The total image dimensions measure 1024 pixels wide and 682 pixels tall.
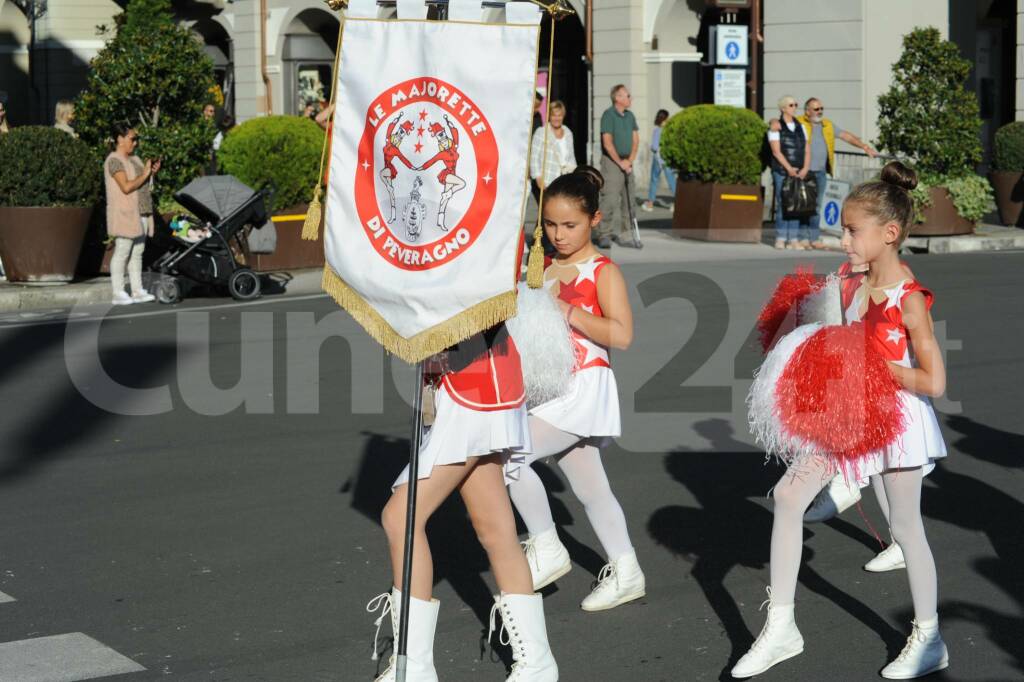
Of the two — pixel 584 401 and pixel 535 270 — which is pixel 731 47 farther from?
pixel 535 270

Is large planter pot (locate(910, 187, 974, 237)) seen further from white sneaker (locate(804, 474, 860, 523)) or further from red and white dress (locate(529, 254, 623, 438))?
red and white dress (locate(529, 254, 623, 438))

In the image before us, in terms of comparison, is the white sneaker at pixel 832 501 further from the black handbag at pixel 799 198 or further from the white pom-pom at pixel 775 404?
the black handbag at pixel 799 198

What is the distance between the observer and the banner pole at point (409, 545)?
4.32 m

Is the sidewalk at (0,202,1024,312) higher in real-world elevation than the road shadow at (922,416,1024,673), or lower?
higher

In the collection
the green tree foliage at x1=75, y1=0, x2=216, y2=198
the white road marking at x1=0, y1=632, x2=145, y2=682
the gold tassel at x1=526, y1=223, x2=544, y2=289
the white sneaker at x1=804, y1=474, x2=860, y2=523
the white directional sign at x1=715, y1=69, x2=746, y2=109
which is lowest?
the white road marking at x1=0, y1=632, x2=145, y2=682

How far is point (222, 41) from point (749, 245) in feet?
92.3

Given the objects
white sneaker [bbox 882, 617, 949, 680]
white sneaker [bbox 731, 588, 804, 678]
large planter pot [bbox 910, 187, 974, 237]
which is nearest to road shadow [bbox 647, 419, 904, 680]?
white sneaker [bbox 731, 588, 804, 678]

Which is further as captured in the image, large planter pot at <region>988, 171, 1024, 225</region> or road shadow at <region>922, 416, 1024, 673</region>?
large planter pot at <region>988, 171, 1024, 225</region>

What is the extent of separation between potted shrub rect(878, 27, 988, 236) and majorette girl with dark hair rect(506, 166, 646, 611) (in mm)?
14170

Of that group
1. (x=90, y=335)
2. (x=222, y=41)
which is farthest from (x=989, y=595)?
(x=222, y=41)

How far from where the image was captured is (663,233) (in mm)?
20641

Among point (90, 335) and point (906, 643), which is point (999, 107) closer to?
point (90, 335)

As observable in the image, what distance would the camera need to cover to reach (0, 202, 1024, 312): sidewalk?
586 inches

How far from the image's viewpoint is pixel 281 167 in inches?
653
